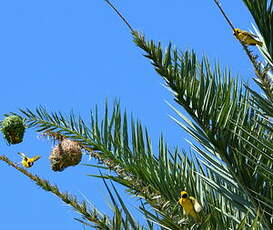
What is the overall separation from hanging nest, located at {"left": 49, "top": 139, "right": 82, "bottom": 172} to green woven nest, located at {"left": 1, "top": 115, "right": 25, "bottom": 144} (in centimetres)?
23

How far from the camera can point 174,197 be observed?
4.04 meters

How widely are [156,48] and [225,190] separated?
1.03m

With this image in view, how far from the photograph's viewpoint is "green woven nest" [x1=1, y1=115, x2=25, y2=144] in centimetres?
451

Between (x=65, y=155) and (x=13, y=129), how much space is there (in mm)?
337

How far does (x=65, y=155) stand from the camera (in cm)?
455

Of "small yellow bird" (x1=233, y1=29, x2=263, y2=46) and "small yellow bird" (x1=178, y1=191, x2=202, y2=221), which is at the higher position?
"small yellow bird" (x1=233, y1=29, x2=263, y2=46)

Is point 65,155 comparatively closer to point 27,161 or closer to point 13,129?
point 27,161

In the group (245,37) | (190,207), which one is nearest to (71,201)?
(190,207)

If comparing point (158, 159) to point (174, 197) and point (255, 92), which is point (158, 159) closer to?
point (174, 197)

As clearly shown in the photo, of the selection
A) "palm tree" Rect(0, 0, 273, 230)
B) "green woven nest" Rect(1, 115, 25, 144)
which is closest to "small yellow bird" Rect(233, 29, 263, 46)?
"palm tree" Rect(0, 0, 273, 230)

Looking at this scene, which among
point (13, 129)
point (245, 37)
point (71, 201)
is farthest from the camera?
point (13, 129)

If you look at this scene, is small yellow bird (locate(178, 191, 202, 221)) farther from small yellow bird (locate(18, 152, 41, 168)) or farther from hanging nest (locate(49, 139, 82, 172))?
small yellow bird (locate(18, 152, 41, 168))

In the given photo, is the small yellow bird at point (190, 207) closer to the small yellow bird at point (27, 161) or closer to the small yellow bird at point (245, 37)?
the small yellow bird at point (245, 37)

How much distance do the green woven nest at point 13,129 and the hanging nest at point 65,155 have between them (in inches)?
9.1
